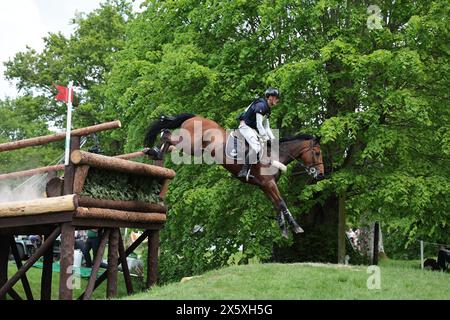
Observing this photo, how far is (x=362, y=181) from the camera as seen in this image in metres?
17.0

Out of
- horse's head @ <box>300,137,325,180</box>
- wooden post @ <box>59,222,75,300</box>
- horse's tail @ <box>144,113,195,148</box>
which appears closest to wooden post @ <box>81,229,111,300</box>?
wooden post @ <box>59,222,75,300</box>

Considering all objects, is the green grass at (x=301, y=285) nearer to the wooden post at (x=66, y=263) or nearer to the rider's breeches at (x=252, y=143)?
the wooden post at (x=66, y=263)

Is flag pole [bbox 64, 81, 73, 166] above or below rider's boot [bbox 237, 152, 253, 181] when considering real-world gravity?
above

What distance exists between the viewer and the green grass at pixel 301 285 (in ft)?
33.6

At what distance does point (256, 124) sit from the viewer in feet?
40.7

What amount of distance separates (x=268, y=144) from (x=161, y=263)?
10.1 meters

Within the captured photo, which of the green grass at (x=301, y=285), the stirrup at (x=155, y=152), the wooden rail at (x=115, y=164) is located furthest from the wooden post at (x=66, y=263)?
the stirrup at (x=155, y=152)

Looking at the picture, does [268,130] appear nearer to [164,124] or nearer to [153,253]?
[164,124]

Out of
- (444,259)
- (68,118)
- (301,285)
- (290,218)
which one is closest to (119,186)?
(68,118)

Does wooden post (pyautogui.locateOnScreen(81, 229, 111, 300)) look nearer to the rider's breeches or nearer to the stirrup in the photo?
the stirrup

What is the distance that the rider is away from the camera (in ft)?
40.1

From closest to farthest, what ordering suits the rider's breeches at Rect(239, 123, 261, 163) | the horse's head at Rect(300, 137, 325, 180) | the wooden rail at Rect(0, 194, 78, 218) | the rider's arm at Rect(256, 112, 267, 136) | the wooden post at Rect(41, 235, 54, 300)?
the wooden rail at Rect(0, 194, 78, 218) < the rider's arm at Rect(256, 112, 267, 136) < the rider's breeches at Rect(239, 123, 261, 163) < the horse's head at Rect(300, 137, 325, 180) < the wooden post at Rect(41, 235, 54, 300)

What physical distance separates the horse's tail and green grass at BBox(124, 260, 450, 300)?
289 cm

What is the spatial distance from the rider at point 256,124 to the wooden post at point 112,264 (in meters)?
2.92
